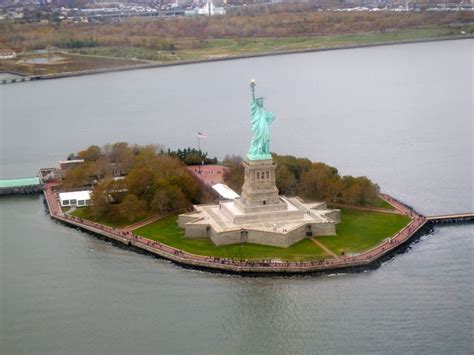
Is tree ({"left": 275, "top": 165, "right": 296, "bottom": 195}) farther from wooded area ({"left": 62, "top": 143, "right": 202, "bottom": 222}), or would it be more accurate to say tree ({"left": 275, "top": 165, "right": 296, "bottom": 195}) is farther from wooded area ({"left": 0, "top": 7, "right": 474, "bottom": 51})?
wooded area ({"left": 0, "top": 7, "right": 474, "bottom": 51})

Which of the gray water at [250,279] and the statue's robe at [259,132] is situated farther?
the statue's robe at [259,132]

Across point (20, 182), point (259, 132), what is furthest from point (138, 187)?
point (20, 182)

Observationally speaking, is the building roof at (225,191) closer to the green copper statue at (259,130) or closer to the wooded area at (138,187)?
the wooded area at (138,187)

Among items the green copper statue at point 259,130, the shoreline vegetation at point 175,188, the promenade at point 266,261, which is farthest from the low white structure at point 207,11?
the promenade at point 266,261

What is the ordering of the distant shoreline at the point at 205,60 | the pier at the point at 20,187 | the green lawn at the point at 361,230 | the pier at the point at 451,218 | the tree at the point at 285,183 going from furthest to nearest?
the distant shoreline at the point at 205,60, the pier at the point at 20,187, the tree at the point at 285,183, the pier at the point at 451,218, the green lawn at the point at 361,230

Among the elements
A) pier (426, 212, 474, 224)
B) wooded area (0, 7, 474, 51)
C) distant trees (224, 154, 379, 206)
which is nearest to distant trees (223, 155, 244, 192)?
distant trees (224, 154, 379, 206)

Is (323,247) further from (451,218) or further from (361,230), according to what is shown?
(451,218)
